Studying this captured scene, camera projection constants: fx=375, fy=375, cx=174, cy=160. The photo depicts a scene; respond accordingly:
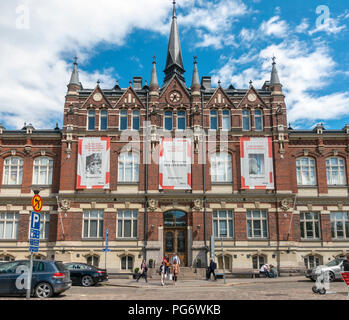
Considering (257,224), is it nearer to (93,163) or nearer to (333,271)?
(333,271)

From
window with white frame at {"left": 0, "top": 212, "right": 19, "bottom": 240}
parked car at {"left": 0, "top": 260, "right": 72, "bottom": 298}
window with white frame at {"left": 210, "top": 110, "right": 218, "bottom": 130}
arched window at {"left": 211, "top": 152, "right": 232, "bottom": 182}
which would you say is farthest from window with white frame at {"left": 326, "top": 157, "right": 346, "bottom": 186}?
window with white frame at {"left": 0, "top": 212, "right": 19, "bottom": 240}

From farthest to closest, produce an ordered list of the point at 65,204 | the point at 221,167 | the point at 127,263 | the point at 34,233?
1. the point at 221,167
2. the point at 65,204
3. the point at 127,263
4. the point at 34,233

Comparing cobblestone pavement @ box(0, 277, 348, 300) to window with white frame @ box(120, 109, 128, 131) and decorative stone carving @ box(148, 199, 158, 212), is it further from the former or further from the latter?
window with white frame @ box(120, 109, 128, 131)

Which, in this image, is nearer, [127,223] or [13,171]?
[127,223]

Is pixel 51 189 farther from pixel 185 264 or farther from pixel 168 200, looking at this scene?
pixel 185 264

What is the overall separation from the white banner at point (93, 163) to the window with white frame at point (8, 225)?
20.9 feet

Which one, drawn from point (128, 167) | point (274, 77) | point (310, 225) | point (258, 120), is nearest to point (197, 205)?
point (128, 167)

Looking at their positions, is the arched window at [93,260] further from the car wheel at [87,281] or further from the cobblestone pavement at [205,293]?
the car wheel at [87,281]

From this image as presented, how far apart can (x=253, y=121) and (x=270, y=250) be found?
11.3 m

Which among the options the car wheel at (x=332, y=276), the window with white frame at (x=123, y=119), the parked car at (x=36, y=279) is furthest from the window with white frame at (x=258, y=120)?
the parked car at (x=36, y=279)

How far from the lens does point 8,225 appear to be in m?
32.3

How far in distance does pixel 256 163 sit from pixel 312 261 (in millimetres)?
9554

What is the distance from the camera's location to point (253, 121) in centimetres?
3362

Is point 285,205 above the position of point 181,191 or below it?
below
